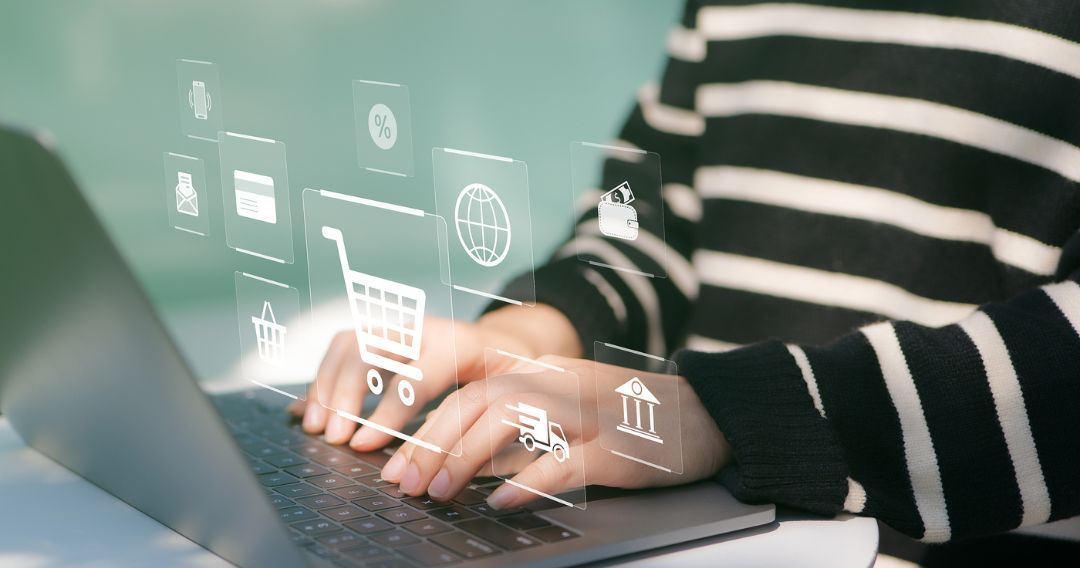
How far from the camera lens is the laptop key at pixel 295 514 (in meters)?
0.57

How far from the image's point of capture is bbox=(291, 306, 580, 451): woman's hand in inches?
23.0

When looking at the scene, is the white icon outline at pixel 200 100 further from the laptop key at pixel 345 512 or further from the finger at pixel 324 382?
the laptop key at pixel 345 512

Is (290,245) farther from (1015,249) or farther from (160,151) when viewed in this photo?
(1015,249)

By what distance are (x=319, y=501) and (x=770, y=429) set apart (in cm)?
25

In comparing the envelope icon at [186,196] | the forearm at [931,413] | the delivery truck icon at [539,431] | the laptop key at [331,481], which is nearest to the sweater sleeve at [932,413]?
the forearm at [931,413]

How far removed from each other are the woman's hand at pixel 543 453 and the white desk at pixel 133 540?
0.17ft

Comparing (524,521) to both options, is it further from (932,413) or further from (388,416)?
(932,413)

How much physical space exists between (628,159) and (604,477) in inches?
6.7

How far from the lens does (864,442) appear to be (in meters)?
0.61

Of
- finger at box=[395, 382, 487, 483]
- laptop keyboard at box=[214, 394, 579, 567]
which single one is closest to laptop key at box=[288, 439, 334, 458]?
laptop keyboard at box=[214, 394, 579, 567]

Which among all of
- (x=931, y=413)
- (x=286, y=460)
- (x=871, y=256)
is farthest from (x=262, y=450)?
(x=871, y=256)

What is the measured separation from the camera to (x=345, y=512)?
58 centimetres

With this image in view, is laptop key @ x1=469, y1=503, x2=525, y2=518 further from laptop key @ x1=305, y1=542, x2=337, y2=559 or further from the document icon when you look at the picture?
the document icon

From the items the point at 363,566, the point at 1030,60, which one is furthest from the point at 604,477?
the point at 1030,60
